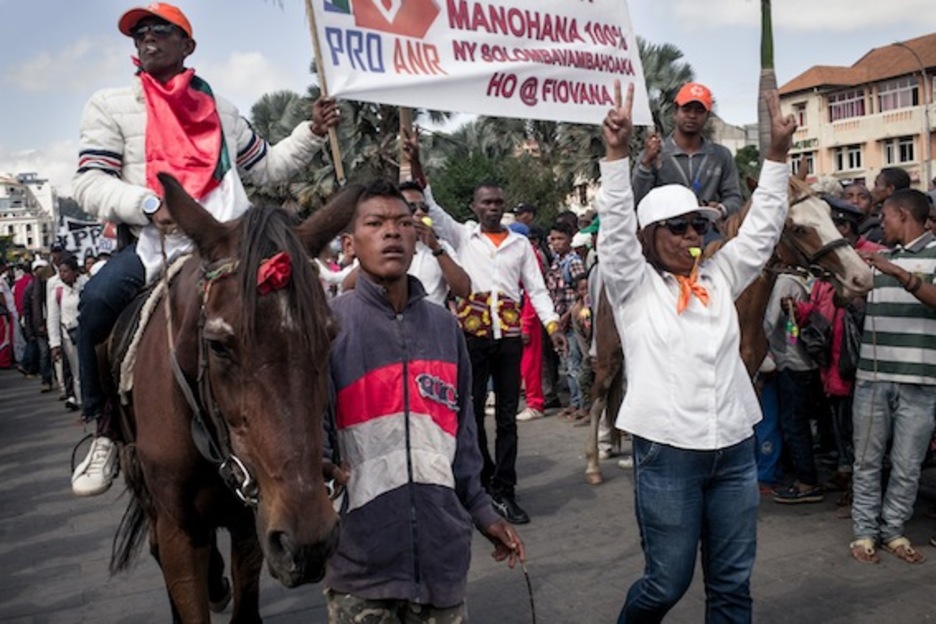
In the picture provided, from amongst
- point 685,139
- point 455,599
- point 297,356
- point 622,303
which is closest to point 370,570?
point 455,599

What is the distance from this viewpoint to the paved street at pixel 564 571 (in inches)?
194

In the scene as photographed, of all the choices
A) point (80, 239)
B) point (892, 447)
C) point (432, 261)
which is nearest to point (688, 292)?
point (892, 447)

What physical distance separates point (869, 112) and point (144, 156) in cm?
6051

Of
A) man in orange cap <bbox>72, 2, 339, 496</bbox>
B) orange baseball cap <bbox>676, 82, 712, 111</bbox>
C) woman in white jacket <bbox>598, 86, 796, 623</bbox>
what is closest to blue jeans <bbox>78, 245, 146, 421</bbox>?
man in orange cap <bbox>72, 2, 339, 496</bbox>

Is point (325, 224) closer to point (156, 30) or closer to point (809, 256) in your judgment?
point (156, 30)

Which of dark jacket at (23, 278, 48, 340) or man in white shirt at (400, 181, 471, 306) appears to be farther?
dark jacket at (23, 278, 48, 340)

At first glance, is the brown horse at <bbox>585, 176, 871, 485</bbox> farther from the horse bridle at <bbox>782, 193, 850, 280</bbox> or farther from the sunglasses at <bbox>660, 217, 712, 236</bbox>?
the sunglasses at <bbox>660, 217, 712, 236</bbox>

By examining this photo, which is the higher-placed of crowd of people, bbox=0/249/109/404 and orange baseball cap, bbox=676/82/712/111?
orange baseball cap, bbox=676/82/712/111

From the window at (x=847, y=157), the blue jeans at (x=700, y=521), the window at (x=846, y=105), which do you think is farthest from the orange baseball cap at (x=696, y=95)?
the window at (x=846, y=105)

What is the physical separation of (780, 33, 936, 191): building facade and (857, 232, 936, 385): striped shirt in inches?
1864

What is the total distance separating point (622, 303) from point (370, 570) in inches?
62.5

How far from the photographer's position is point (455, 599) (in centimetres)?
294

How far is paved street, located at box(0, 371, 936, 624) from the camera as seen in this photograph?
4.92 m

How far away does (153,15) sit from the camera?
4.05 metres
